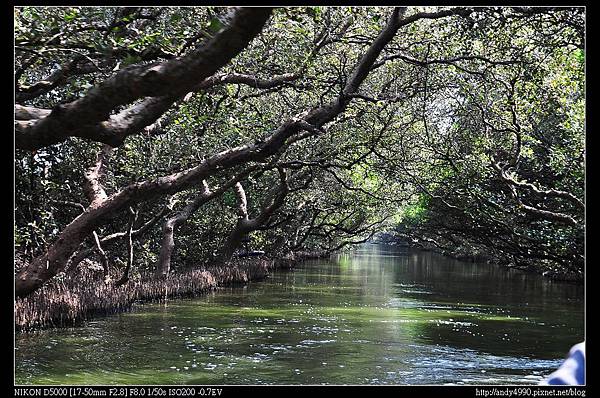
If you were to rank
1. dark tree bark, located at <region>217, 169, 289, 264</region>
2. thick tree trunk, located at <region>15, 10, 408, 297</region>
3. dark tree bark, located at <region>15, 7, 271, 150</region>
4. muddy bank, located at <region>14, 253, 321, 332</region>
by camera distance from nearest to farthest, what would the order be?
1. dark tree bark, located at <region>15, 7, 271, 150</region>
2. thick tree trunk, located at <region>15, 10, 408, 297</region>
3. muddy bank, located at <region>14, 253, 321, 332</region>
4. dark tree bark, located at <region>217, 169, 289, 264</region>

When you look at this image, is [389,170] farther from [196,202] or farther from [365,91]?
[196,202]

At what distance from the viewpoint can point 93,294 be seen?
43.9ft

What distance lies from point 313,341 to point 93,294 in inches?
181

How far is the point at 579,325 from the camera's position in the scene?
48.4 feet

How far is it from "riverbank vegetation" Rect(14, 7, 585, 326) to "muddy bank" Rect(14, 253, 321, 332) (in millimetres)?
159

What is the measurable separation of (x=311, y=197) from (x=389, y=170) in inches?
282

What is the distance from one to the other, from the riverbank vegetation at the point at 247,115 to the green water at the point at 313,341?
4.63 ft

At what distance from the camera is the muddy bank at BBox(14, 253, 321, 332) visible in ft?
37.6
